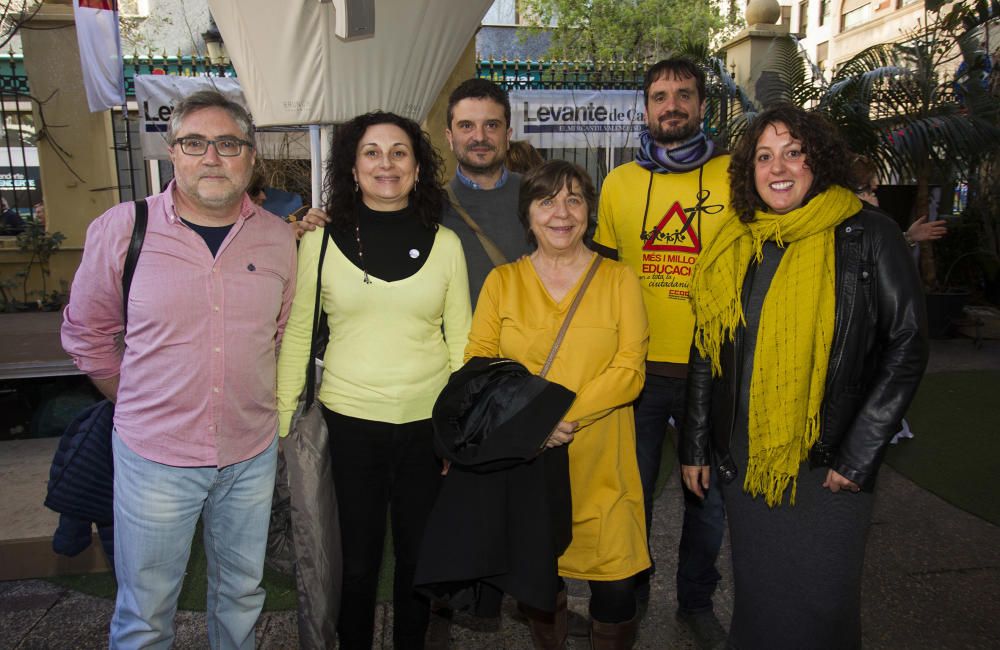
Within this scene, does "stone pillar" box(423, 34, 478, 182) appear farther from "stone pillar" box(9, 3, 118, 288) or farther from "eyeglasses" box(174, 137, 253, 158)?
"stone pillar" box(9, 3, 118, 288)

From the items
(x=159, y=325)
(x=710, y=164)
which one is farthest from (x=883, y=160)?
(x=159, y=325)

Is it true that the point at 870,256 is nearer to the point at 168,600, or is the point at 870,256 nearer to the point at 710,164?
the point at 710,164

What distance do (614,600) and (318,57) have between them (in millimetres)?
2626

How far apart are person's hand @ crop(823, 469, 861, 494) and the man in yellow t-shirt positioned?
74 centimetres

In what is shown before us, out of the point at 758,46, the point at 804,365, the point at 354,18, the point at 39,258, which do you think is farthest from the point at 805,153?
the point at 39,258

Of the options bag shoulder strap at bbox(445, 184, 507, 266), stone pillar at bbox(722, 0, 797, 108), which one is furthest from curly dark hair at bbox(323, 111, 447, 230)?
stone pillar at bbox(722, 0, 797, 108)

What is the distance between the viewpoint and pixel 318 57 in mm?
3148

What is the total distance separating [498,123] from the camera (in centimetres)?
313

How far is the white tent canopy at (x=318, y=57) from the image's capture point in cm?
308

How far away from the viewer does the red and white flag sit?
770cm

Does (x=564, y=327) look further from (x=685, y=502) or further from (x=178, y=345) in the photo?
(x=178, y=345)

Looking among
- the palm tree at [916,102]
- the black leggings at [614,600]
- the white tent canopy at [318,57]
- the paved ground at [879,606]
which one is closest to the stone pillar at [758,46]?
the palm tree at [916,102]

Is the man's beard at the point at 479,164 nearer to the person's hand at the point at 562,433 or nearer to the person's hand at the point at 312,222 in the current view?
the person's hand at the point at 312,222

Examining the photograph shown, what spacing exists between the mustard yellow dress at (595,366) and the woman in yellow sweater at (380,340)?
0.71ft
